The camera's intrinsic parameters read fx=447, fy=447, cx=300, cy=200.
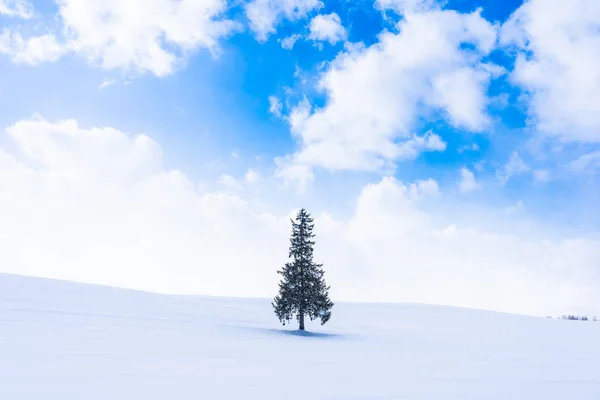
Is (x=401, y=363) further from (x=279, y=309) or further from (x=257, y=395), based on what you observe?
(x=279, y=309)

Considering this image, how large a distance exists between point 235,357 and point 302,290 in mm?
14906

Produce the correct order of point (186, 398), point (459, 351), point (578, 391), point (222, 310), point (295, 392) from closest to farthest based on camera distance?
1. point (186, 398)
2. point (295, 392)
3. point (578, 391)
4. point (459, 351)
5. point (222, 310)

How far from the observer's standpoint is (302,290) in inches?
1264

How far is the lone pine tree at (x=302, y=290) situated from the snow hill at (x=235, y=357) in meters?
2.36

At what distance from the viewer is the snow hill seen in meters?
11.7

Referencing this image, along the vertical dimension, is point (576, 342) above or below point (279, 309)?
below

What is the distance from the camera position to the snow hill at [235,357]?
11.7 meters

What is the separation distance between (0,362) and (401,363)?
46.9 ft

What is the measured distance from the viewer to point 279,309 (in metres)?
32.0

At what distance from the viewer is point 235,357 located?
1744cm

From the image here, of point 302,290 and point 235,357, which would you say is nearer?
point 235,357

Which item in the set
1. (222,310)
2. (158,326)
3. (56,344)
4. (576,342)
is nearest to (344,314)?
(222,310)

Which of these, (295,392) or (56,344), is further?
(56,344)

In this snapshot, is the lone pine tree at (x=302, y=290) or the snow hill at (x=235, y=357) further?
the lone pine tree at (x=302, y=290)
